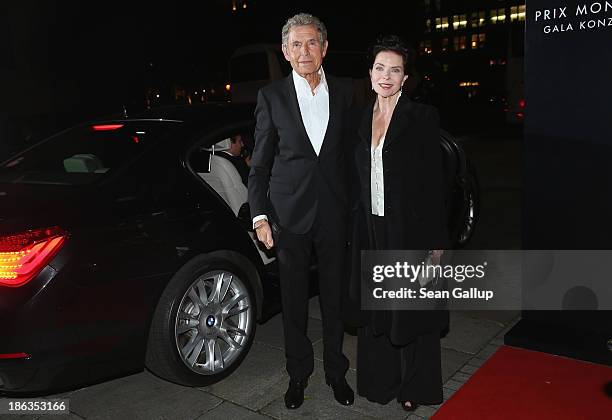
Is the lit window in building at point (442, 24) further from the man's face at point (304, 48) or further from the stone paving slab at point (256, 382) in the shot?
the man's face at point (304, 48)

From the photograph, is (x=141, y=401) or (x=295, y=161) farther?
(x=141, y=401)

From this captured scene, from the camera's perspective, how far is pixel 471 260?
5.72 m

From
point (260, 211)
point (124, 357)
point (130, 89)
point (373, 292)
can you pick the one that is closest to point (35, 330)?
point (124, 357)

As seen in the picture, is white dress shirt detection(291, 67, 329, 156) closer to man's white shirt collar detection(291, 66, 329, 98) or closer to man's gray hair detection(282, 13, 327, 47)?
man's white shirt collar detection(291, 66, 329, 98)

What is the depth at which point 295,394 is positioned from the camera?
10.4ft

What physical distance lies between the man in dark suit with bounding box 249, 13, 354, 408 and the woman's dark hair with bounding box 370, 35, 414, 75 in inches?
11.3

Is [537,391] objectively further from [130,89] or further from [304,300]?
[130,89]

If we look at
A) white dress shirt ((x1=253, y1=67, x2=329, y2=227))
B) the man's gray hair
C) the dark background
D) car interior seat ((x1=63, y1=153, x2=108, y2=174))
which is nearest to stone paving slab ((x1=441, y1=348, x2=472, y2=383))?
white dress shirt ((x1=253, y1=67, x2=329, y2=227))

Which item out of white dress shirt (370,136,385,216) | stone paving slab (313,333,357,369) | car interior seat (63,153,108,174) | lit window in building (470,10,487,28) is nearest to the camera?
white dress shirt (370,136,385,216)

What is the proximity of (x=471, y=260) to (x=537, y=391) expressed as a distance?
2560 mm

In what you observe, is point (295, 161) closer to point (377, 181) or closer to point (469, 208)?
point (377, 181)

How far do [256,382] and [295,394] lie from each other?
0.39 meters

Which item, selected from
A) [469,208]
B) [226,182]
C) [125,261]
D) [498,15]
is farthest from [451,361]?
[498,15]

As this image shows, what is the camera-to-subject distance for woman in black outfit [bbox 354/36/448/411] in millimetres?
2723
